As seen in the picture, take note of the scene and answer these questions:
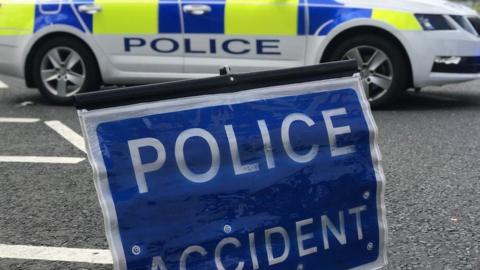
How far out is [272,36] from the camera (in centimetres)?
617

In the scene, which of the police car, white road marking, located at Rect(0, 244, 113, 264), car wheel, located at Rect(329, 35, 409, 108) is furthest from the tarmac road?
the police car

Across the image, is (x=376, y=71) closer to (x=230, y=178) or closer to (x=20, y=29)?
(x=20, y=29)

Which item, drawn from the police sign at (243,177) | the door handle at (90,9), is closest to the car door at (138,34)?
the door handle at (90,9)

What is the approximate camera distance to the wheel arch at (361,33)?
20.2 feet

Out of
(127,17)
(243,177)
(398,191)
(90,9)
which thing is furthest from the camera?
(90,9)

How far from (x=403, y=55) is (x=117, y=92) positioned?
4562mm

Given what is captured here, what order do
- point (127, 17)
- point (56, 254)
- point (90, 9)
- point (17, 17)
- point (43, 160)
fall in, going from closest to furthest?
point (56, 254)
point (43, 160)
point (127, 17)
point (90, 9)
point (17, 17)

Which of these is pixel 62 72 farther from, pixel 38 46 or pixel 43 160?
pixel 43 160

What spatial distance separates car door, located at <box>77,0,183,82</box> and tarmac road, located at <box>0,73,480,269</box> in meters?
0.74

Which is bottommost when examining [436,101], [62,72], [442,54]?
[436,101]

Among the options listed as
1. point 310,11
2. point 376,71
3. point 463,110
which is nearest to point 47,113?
point 310,11

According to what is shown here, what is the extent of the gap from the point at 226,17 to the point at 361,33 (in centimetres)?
122

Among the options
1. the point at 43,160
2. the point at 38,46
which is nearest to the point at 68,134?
the point at 43,160

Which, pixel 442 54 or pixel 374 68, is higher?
A: pixel 442 54
